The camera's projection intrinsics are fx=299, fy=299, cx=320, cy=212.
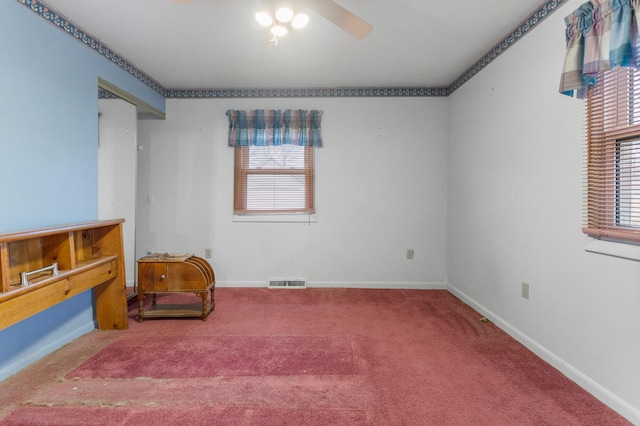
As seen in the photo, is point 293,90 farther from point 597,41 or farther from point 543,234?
point 543,234

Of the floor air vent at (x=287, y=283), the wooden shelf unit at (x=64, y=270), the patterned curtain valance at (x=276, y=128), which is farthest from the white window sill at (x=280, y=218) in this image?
the wooden shelf unit at (x=64, y=270)

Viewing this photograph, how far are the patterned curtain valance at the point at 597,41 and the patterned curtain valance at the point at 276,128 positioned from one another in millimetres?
2450

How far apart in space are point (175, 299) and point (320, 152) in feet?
7.83

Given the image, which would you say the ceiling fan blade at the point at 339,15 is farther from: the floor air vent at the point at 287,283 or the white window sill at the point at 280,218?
the floor air vent at the point at 287,283

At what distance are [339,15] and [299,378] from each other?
2.18 m

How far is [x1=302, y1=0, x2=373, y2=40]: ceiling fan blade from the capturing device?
1.64 m

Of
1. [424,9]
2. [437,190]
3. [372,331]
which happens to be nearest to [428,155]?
[437,190]

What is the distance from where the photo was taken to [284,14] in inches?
65.5

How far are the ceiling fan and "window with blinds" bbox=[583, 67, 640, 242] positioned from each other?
1.37 metres

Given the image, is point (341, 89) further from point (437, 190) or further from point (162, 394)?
point (162, 394)

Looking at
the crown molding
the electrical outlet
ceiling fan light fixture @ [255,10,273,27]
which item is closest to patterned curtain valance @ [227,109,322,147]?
the crown molding

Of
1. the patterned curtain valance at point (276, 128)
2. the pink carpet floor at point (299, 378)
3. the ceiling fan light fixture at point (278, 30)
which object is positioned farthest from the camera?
the patterned curtain valance at point (276, 128)

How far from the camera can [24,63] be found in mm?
1973

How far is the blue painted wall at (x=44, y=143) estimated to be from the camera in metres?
1.88
